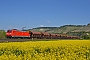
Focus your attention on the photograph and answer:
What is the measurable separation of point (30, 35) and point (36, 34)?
2.41m

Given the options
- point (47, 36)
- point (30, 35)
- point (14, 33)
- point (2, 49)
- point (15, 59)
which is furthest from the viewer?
point (47, 36)

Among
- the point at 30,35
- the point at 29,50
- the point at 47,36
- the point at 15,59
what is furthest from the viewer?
the point at 47,36

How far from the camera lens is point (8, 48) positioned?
18.3 meters

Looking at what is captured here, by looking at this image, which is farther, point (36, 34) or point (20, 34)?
point (36, 34)

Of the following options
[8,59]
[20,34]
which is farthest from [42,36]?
[8,59]

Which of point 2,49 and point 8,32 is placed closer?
point 2,49

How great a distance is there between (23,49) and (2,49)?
79.0 inches

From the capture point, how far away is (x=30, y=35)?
7675cm

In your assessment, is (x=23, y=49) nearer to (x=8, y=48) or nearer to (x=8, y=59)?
(x=8, y=48)

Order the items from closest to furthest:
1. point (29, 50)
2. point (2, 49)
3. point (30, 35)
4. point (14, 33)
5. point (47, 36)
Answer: point (29, 50), point (2, 49), point (14, 33), point (30, 35), point (47, 36)

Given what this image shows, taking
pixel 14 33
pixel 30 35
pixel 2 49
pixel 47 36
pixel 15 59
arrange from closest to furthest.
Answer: pixel 15 59, pixel 2 49, pixel 14 33, pixel 30 35, pixel 47 36

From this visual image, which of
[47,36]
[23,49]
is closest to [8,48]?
[23,49]

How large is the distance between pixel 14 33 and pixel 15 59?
58.7 meters

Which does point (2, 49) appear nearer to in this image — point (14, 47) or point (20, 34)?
point (14, 47)
